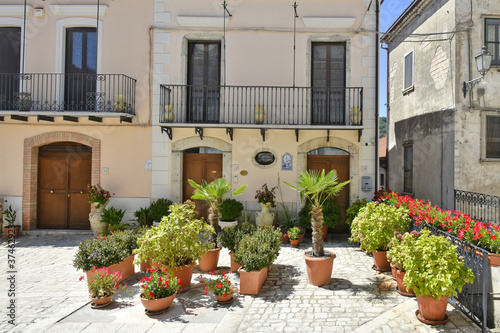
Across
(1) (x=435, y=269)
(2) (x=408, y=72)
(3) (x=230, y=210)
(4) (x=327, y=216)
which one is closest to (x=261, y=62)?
(3) (x=230, y=210)

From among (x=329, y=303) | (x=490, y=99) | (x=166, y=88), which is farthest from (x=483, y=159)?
(x=166, y=88)

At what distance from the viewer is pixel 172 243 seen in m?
5.12

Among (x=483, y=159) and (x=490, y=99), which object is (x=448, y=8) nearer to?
(x=490, y=99)

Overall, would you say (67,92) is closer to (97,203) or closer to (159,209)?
(97,203)

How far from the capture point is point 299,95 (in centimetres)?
958

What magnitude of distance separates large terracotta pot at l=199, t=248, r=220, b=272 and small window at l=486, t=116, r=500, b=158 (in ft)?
28.0

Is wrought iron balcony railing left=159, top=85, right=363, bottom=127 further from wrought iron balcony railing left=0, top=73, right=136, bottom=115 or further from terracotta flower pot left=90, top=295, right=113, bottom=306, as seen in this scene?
terracotta flower pot left=90, top=295, right=113, bottom=306

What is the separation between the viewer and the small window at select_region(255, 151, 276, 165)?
9585 mm

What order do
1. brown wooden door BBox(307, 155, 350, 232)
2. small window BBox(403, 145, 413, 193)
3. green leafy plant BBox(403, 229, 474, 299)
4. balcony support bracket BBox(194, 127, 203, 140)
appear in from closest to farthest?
green leafy plant BBox(403, 229, 474, 299) → balcony support bracket BBox(194, 127, 203, 140) → brown wooden door BBox(307, 155, 350, 232) → small window BBox(403, 145, 413, 193)

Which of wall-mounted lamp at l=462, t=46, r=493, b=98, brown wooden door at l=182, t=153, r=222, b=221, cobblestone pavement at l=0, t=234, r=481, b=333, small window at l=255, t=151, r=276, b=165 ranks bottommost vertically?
cobblestone pavement at l=0, t=234, r=481, b=333

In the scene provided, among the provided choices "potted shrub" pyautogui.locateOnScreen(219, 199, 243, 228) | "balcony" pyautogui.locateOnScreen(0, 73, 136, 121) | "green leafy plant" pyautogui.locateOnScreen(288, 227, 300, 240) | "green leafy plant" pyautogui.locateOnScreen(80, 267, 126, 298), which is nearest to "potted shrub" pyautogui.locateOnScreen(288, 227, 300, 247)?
"green leafy plant" pyautogui.locateOnScreen(288, 227, 300, 240)

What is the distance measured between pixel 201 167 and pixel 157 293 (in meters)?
5.64

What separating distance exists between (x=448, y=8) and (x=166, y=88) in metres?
8.93

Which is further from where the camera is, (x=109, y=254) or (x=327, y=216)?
(x=327, y=216)
